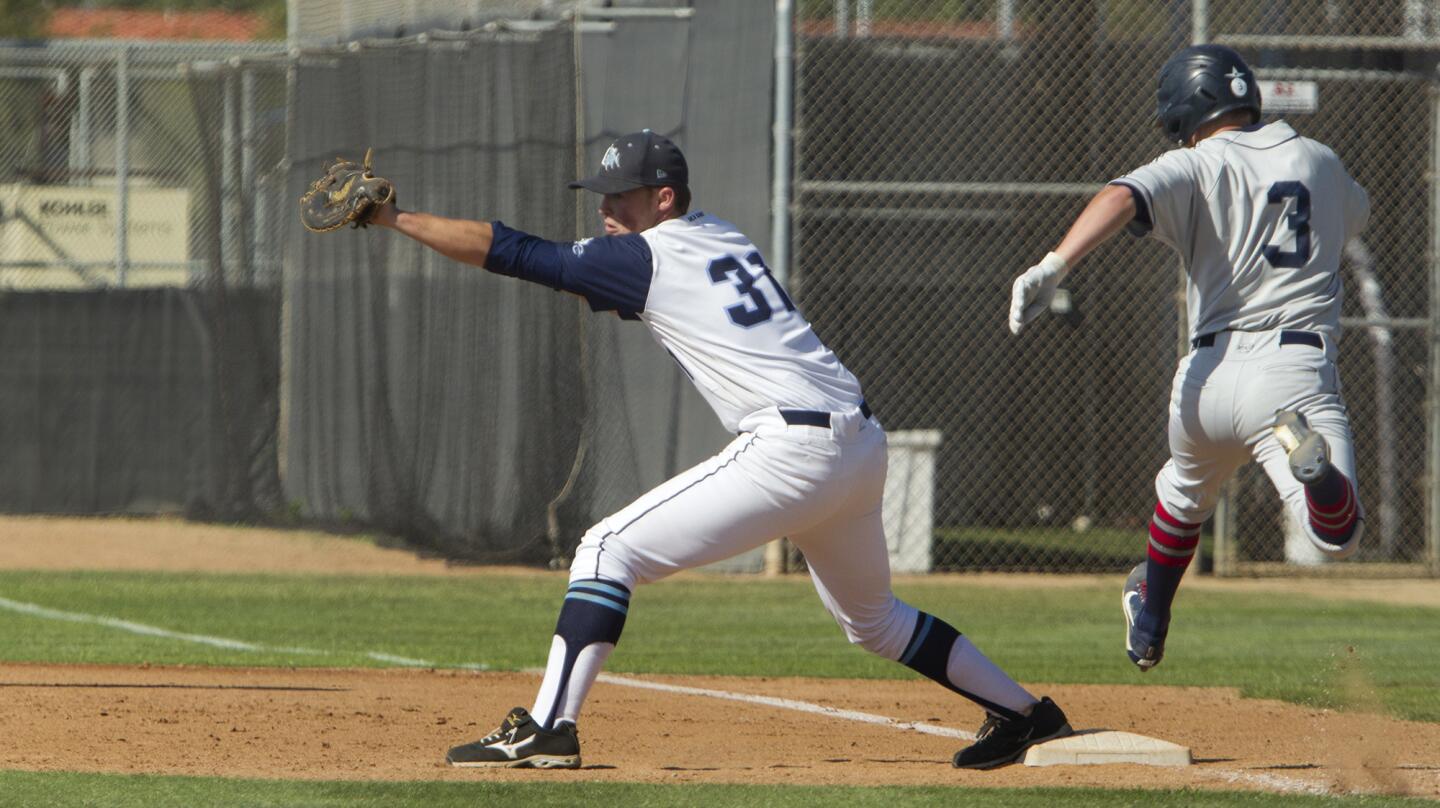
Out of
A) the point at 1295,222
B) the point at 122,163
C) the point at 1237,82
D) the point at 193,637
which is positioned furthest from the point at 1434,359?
the point at 122,163

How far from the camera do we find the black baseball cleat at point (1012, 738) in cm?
568

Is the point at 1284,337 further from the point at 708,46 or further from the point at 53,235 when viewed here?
the point at 53,235

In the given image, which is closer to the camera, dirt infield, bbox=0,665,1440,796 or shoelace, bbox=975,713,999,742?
dirt infield, bbox=0,665,1440,796

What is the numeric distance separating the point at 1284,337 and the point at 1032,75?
914 cm

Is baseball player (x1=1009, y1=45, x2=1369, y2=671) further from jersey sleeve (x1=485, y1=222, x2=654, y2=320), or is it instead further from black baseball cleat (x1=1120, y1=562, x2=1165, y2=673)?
jersey sleeve (x1=485, y1=222, x2=654, y2=320)

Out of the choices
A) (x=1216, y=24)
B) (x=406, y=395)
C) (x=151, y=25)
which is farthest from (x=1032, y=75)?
(x=151, y=25)

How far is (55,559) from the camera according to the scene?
43.3ft

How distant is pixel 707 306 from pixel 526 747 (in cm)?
130

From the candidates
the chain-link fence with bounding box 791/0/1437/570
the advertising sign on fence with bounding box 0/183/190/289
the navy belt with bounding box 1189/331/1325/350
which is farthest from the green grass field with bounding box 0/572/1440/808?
the advertising sign on fence with bounding box 0/183/190/289

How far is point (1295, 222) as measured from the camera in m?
5.57

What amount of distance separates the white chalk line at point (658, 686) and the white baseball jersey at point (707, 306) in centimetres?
168

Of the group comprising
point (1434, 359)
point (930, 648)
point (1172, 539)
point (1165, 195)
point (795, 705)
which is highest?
point (1165, 195)

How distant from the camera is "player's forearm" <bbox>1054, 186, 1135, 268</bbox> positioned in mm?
5102

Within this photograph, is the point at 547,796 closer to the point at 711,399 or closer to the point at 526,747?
the point at 526,747
